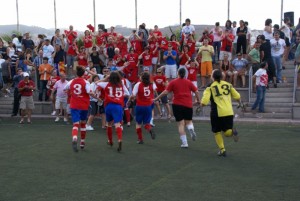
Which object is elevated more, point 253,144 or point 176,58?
point 176,58

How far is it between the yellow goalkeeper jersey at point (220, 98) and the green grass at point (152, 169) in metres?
0.98

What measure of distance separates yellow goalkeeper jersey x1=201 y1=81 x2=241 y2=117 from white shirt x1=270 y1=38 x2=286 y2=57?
9447 mm

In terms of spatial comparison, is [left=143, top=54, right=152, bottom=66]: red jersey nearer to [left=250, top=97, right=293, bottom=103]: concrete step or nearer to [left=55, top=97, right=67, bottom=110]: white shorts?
[left=55, top=97, right=67, bottom=110]: white shorts

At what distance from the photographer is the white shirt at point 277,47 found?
63.7ft

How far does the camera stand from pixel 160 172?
9109 millimetres

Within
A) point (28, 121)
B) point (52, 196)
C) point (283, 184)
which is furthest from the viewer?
point (28, 121)

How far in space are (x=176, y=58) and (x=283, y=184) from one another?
12.6 metres

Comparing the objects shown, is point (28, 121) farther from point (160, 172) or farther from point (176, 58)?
point (160, 172)

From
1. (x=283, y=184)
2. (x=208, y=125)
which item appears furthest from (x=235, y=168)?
(x=208, y=125)

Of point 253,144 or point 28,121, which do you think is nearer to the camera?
point 253,144

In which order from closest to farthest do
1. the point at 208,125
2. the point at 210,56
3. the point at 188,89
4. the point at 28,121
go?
the point at 188,89
the point at 208,125
the point at 28,121
the point at 210,56

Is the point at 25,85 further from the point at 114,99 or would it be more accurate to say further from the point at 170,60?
the point at 114,99

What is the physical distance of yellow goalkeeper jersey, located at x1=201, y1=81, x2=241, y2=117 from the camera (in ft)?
34.5

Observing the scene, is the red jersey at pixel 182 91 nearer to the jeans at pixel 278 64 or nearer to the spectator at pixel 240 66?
the spectator at pixel 240 66
